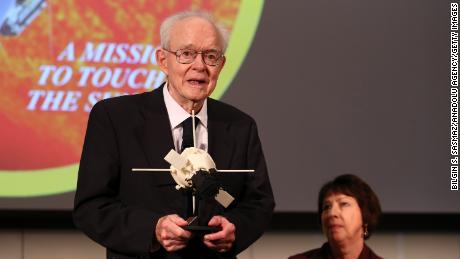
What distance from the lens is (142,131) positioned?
1.78 m

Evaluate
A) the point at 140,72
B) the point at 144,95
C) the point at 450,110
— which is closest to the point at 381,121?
the point at 450,110

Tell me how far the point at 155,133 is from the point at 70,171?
1551 millimetres

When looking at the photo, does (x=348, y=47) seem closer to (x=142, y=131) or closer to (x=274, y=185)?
(x=274, y=185)

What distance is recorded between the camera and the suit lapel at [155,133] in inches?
69.2

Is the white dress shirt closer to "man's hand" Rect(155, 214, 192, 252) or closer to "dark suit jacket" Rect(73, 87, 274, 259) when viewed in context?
"dark suit jacket" Rect(73, 87, 274, 259)

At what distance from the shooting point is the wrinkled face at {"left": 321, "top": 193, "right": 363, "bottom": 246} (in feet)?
8.96

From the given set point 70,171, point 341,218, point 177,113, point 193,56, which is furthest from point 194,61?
point 70,171

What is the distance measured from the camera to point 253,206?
179cm

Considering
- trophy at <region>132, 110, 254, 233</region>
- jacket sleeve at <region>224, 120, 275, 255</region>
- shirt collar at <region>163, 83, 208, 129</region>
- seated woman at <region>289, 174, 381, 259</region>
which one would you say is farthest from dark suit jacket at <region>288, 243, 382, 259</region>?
trophy at <region>132, 110, 254, 233</region>

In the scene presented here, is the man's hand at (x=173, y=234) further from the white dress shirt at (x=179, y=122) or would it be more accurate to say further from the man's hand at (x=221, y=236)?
the white dress shirt at (x=179, y=122)

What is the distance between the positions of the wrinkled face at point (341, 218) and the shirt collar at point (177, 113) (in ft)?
3.34

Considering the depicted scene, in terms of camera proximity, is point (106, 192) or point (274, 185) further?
point (274, 185)

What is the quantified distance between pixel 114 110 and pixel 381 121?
182cm

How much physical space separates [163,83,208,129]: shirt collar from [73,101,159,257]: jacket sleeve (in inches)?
4.9
